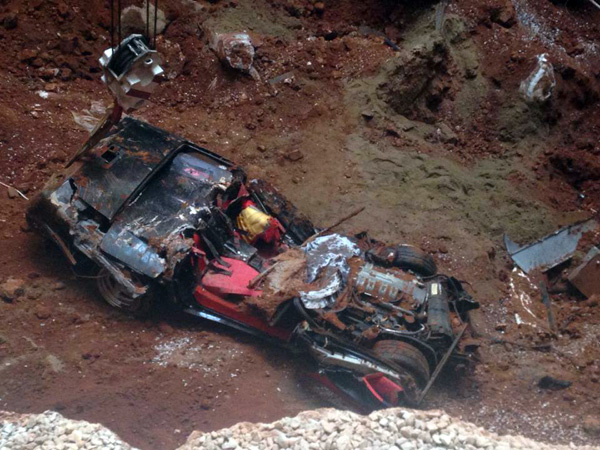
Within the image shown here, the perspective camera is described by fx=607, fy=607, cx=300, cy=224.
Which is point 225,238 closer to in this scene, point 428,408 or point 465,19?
point 428,408

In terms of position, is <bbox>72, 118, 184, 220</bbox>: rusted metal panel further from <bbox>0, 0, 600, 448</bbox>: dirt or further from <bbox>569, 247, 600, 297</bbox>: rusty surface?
<bbox>569, 247, 600, 297</bbox>: rusty surface

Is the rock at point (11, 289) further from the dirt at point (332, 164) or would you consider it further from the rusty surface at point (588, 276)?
the rusty surface at point (588, 276)

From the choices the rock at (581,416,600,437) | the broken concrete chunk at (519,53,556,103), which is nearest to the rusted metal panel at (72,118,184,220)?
the rock at (581,416,600,437)

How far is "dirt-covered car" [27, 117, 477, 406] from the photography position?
6316 mm

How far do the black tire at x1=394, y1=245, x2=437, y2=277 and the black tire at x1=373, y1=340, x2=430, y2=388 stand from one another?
3.65ft

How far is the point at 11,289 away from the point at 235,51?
516cm

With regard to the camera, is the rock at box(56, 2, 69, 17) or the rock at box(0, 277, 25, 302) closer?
the rock at box(0, 277, 25, 302)

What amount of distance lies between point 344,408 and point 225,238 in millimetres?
2299

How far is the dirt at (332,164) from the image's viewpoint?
643 cm

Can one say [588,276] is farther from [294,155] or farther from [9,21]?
[9,21]

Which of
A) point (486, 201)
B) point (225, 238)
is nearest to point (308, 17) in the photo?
point (486, 201)

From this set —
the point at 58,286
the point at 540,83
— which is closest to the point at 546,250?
the point at 540,83

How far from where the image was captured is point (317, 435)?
473cm

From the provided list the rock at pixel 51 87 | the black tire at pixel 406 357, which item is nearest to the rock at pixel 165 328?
the black tire at pixel 406 357
